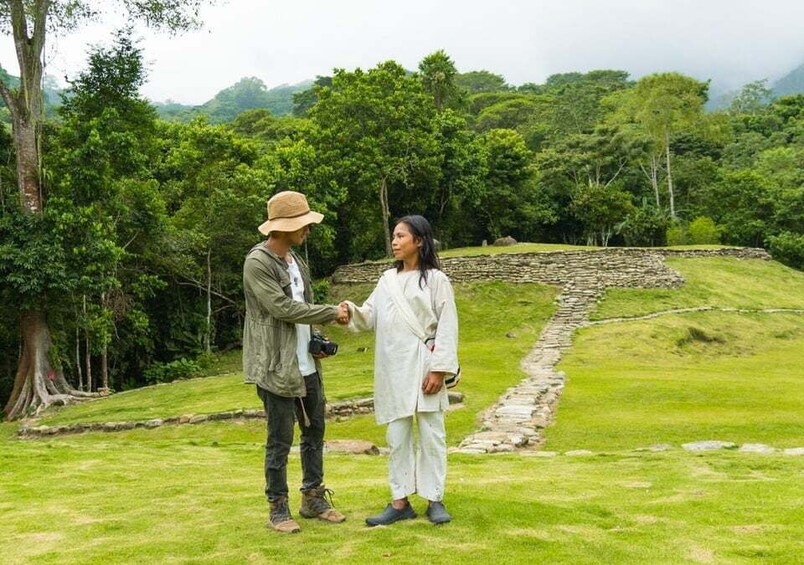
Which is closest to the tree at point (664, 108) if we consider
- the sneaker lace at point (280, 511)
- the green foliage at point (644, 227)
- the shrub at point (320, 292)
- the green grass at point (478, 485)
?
the green foliage at point (644, 227)

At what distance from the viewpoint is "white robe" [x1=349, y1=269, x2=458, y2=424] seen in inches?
185

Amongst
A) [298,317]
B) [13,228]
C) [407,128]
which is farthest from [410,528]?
[407,128]

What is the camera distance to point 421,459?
4773 millimetres

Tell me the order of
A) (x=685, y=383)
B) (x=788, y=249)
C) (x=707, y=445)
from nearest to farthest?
(x=707, y=445), (x=685, y=383), (x=788, y=249)

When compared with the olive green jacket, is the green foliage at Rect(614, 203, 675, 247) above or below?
above

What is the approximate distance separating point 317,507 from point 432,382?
1194 mm

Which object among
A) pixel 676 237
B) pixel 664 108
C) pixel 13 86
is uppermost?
pixel 664 108

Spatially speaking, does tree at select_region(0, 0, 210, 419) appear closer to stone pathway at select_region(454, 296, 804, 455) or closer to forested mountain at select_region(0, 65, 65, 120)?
forested mountain at select_region(0, 65, 65, 120)

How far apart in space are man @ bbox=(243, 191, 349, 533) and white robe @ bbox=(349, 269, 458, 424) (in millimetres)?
352

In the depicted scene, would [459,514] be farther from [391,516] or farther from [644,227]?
[644,227]

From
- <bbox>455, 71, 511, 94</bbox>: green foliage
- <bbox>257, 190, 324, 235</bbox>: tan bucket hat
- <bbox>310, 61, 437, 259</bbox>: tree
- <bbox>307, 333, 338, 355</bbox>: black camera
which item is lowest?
<bbox>307, 333, 338, 355</bbox>: black camera

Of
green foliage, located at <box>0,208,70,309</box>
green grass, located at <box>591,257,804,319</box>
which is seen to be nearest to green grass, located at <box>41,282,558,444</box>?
green grass, located at <box>591,257,804,319</box>

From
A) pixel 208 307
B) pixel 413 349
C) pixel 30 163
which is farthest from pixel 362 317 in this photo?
pixel 208 307

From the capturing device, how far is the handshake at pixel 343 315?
15.9 feet
